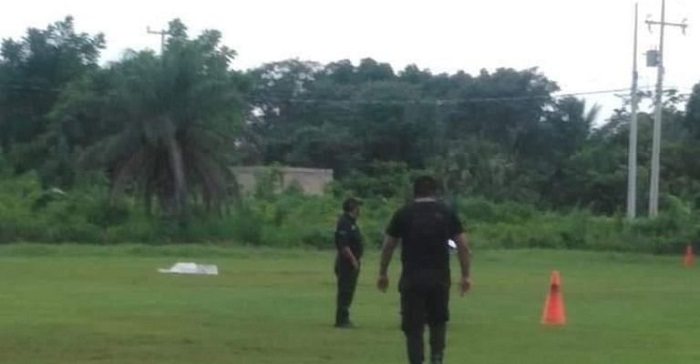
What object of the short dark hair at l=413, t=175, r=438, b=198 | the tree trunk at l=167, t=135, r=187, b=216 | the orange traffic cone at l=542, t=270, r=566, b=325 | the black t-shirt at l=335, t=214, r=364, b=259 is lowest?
the orange traffic cone at l=542, t=270, r=566, b=325

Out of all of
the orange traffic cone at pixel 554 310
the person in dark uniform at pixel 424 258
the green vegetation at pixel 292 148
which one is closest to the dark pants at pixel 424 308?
the person in dark uniform at pixel 424 258

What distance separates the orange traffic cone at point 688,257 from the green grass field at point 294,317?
23.5ft

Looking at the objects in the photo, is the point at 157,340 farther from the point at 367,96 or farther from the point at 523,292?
the point at 367,96

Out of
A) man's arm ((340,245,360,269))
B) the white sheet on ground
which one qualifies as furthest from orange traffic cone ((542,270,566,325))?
the white sheet on ground

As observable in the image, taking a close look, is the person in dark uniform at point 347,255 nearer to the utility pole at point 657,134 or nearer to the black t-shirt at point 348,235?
the black t-shirt at point 348,235

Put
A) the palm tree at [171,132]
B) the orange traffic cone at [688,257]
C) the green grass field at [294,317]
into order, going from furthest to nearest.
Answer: the palm tree at [171,132] < the orange traffic cone at [688,257] < the green grass field at [294,317]

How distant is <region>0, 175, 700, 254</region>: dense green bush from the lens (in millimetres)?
61406

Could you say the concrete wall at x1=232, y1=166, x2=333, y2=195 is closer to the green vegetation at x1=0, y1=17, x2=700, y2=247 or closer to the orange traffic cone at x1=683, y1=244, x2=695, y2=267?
the green vegetation at x1=0, y1=17, x2=700, y2=247

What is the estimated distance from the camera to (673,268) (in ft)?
172

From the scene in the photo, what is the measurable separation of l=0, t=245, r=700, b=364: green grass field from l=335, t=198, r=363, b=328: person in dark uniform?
0.48m

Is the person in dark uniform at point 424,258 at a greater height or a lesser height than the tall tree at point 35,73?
lesser

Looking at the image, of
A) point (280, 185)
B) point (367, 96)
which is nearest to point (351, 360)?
point (280, 185)

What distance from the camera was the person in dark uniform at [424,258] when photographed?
48.4 ft

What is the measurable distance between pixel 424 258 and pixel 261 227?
47778mm
